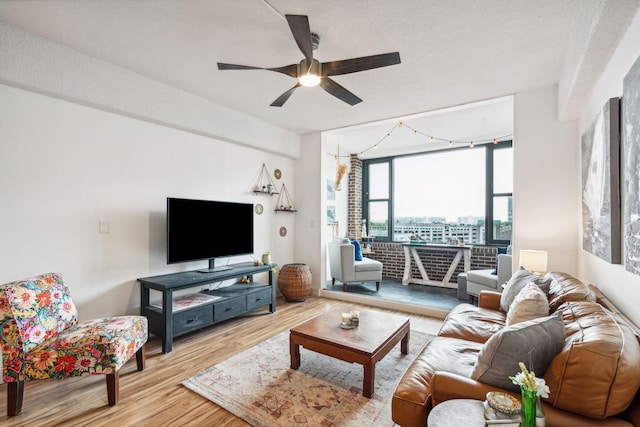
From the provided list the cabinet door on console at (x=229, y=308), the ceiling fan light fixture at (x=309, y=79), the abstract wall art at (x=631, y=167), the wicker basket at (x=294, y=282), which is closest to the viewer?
the abstract wall art at (x=631, y=167)

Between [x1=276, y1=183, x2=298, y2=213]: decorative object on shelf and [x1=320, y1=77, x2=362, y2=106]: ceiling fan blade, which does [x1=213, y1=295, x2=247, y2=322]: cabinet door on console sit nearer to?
[x1=276, y1=183, x2=298, y2=213]: decorative object on shelf

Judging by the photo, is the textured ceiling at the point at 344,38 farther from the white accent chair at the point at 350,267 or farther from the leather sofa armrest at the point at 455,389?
the white accent chair at the point at 350,267

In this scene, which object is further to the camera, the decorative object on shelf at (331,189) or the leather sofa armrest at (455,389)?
the decorative object on shelf at (331,189)

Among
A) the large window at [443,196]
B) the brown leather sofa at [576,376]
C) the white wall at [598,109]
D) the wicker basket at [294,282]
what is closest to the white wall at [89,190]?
the wicker basket at [294,282]

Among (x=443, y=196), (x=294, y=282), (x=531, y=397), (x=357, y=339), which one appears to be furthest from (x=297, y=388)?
(x=443, y=196)

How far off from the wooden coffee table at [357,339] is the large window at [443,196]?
3466 millimetres

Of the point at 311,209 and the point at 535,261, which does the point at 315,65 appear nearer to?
the point at 535,261

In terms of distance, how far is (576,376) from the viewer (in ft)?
3.76

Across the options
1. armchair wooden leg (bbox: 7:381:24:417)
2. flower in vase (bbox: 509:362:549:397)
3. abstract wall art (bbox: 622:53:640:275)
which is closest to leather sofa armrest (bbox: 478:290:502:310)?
abstract wall art (bbox: 622:53:640:275)

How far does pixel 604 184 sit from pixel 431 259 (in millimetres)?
3921

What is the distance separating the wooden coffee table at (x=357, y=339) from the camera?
2.15 meters

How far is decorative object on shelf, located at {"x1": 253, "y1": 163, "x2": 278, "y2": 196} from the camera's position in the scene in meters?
4.59

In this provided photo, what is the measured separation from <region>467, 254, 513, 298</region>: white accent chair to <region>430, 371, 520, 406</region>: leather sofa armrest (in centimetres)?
289

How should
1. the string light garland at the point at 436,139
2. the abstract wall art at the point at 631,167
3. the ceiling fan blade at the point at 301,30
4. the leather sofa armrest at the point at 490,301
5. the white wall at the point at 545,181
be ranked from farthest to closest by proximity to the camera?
the string light garland at the point at 436,139
the white wall at the point at 545,181
the leather sofa armrest at the point at 490,301
the ceiling fan blade at the point at 301,30
the abstract wall art at the point at 631,167
